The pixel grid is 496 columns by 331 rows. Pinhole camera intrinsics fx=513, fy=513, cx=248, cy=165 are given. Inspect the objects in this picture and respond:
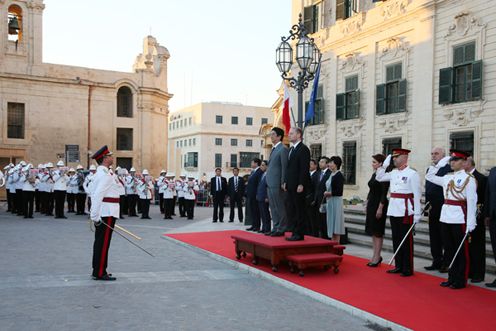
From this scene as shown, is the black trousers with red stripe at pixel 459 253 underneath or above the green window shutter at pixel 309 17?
underneath

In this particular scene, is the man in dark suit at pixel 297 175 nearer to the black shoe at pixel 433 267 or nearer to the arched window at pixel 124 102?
the black shoe at pixel 433 267

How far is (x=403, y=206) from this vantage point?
8.82 m

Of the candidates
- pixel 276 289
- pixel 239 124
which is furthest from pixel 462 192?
pixel 239 124

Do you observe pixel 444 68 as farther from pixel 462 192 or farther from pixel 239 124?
pixel 239 124

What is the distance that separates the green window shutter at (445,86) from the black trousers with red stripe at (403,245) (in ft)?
30.3

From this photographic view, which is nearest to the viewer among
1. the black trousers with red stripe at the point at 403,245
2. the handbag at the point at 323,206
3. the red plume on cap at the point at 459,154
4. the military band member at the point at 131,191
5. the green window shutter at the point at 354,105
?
the red plume on cap at the point at 459,154

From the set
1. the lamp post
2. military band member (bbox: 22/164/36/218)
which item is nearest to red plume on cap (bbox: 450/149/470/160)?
the lamp post

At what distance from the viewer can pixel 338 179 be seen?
11102 millimetres

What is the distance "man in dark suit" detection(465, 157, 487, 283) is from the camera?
827 cm

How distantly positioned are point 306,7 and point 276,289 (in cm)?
1930

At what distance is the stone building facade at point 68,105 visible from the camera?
103ft

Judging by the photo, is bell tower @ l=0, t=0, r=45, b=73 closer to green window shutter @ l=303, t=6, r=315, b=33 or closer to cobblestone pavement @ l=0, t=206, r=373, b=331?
green window shutter @ l=303, t=6, r=315, b=33

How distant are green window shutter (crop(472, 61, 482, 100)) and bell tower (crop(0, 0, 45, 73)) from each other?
26.1 m

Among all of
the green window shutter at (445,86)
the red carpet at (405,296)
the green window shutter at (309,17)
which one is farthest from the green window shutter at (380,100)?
the red carpet at (405,296)
